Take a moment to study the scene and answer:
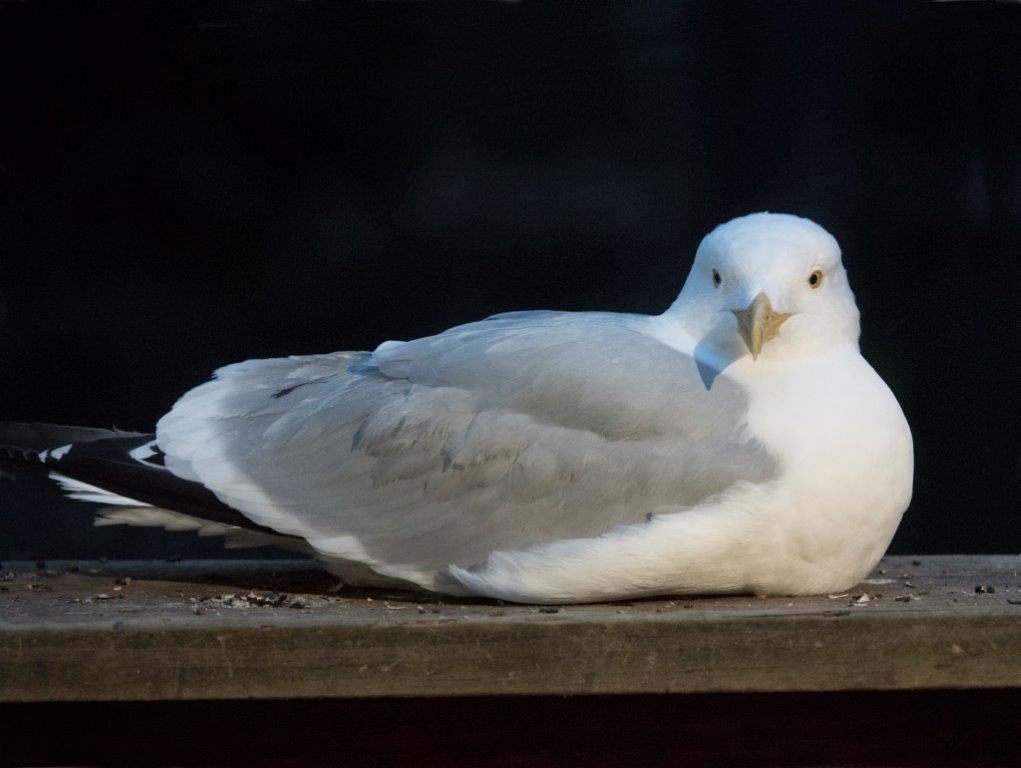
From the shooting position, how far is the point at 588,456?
6.57 feet

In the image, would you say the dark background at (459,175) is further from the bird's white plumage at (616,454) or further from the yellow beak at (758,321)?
the yellow beak at (758,321)

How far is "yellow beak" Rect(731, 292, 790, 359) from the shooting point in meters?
1.95

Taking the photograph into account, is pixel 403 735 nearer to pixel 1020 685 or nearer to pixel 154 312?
pixel 1020 685

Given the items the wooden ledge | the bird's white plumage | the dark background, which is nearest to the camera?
the wooden ledge

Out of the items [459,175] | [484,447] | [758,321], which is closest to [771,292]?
[758,321]

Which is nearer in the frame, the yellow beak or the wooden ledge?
the wooden ledge

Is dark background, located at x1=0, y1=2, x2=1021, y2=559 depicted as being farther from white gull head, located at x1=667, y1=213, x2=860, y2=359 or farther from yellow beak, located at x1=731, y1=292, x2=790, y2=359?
yellow beak, located at x1=731, y1=292, x2=790, y2=359

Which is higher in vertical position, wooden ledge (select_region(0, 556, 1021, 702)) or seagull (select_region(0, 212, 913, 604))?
seagull (select_region(0, 212, 913, 604))

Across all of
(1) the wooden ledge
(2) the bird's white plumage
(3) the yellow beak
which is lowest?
(1) the wooden ledge

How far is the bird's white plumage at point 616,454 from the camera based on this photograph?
1.94 metres

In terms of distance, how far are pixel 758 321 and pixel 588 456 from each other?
269 mm

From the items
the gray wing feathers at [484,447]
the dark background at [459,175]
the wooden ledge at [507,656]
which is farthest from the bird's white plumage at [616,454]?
the dark background at [459,175]

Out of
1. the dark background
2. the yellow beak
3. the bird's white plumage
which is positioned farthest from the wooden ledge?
the dark background

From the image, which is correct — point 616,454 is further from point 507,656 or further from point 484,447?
point 507,656
